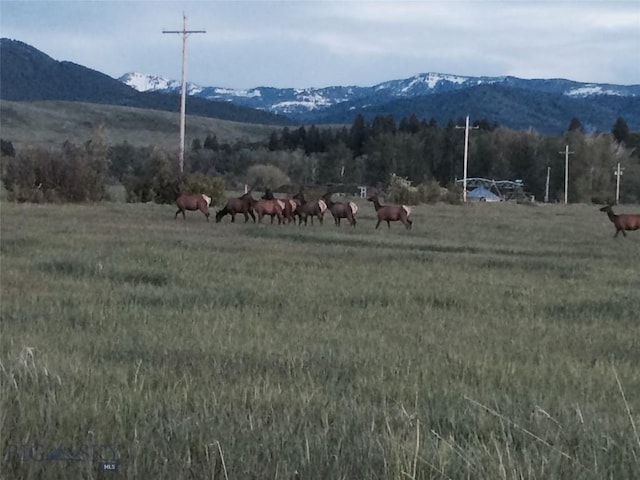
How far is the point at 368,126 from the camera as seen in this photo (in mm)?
119438

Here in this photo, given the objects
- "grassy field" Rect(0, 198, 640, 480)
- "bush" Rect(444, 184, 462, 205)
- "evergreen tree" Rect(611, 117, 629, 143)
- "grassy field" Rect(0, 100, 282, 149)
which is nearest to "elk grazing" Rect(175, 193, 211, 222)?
"grassy field" Rect(0, 198, 640, 480)

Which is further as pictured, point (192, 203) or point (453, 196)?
point (453, 196)

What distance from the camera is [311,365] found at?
795cm

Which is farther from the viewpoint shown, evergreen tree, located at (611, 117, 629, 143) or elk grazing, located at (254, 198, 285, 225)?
evergreen tree, located at (611, 117, 629, 143)

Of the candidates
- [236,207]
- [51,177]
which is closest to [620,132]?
→ [51,177]

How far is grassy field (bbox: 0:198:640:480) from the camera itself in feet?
16.3

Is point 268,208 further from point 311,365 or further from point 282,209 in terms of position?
point 311,365

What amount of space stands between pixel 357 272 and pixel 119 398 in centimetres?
1032

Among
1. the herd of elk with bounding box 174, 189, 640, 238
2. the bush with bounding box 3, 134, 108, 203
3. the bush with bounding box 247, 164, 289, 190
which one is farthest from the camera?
the bush with bounding box 247, 164, 289, 190

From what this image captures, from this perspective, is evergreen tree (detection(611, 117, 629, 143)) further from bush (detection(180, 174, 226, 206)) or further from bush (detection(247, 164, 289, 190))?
bush (detection(180, 174, 226, 206))

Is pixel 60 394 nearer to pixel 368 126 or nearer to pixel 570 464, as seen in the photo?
pixel 570 464

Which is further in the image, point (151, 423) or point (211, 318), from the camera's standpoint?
point (211, 318)

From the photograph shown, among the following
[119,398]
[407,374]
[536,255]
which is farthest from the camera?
[536,255]

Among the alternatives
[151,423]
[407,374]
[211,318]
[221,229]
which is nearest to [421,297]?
[211,318]
